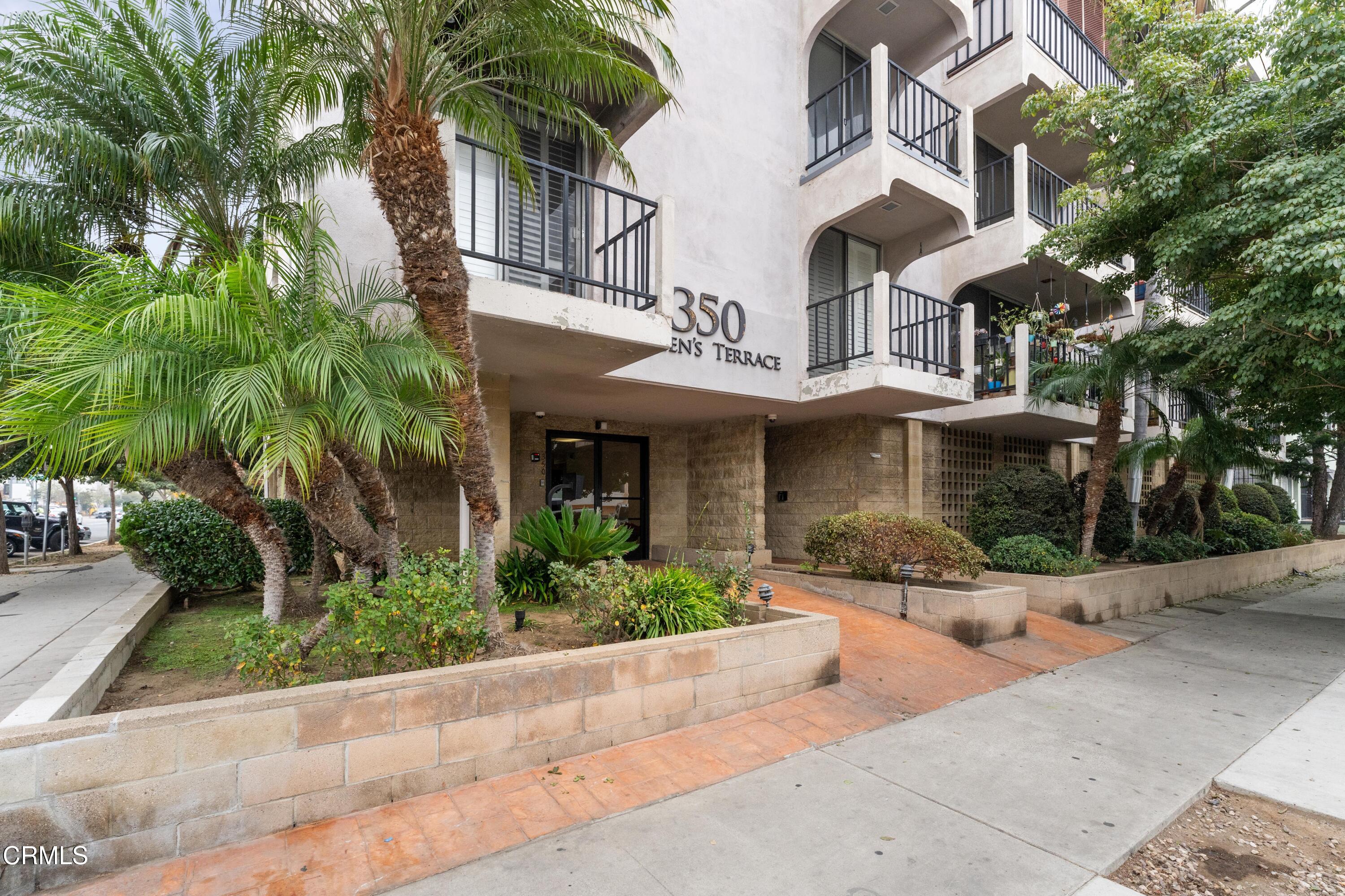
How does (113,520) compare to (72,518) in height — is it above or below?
below

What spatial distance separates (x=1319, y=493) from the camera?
19.2 meters

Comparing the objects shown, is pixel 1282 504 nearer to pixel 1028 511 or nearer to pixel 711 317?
pixel 1028 511

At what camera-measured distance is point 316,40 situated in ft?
15.4

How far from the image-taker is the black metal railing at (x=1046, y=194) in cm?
1253

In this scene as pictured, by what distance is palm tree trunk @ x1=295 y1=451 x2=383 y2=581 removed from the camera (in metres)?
4.66

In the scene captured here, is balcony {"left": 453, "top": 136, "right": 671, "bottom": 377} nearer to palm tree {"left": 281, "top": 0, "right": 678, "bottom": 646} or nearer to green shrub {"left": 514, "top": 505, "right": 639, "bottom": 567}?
palm tree {"left": 281, "top": 0, "right": 678, "bottom": 646}

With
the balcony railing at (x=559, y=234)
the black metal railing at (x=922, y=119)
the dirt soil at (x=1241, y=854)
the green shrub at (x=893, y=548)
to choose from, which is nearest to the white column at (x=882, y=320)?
the green shrub at (x=893, y=548)

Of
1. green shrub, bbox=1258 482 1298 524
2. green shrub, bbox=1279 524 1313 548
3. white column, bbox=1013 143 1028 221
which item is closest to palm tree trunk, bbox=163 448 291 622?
white column, bbox=1013 143 1028 221

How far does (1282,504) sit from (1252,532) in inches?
337

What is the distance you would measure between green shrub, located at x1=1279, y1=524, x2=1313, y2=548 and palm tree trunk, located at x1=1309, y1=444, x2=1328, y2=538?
2512 millimetres

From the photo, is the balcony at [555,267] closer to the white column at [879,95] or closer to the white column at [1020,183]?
the white column at [879,95]

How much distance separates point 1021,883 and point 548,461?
29.9 ft

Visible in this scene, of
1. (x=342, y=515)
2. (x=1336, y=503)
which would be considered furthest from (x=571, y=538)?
(x=1336, y=503)

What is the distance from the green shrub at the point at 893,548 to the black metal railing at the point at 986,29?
9.84 m
